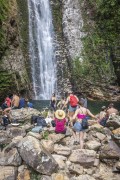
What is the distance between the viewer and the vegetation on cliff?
40344 millimetres

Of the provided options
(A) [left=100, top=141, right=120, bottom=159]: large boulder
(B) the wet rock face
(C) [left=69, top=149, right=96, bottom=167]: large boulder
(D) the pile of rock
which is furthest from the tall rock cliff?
(A) [left=100, top=141, right=120, bottom=159]: large boulder

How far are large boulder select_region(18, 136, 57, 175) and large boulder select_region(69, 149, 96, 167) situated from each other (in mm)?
827

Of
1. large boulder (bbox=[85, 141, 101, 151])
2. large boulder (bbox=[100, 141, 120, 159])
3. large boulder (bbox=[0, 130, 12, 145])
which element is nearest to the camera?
large boulder (bbox=[100, 141, 120, 159])

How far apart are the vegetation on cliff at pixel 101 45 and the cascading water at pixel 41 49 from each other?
3487 millimetres

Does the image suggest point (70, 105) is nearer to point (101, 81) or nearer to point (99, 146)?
point (99, 146)

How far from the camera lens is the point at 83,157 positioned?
1108cm

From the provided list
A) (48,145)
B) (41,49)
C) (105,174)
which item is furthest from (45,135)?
(41,49)

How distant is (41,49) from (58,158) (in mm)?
31074

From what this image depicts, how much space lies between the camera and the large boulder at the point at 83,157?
36.1 feet

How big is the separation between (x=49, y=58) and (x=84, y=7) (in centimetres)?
999

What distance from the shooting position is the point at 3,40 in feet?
114

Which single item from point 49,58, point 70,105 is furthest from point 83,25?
point 70,105

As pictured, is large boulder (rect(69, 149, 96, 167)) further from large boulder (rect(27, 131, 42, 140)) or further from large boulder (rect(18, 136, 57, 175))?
large boulder (rect(27, 131, 42, 140))

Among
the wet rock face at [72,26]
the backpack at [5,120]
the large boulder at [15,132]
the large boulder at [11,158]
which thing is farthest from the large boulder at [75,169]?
the wet rock face at [72,26]
